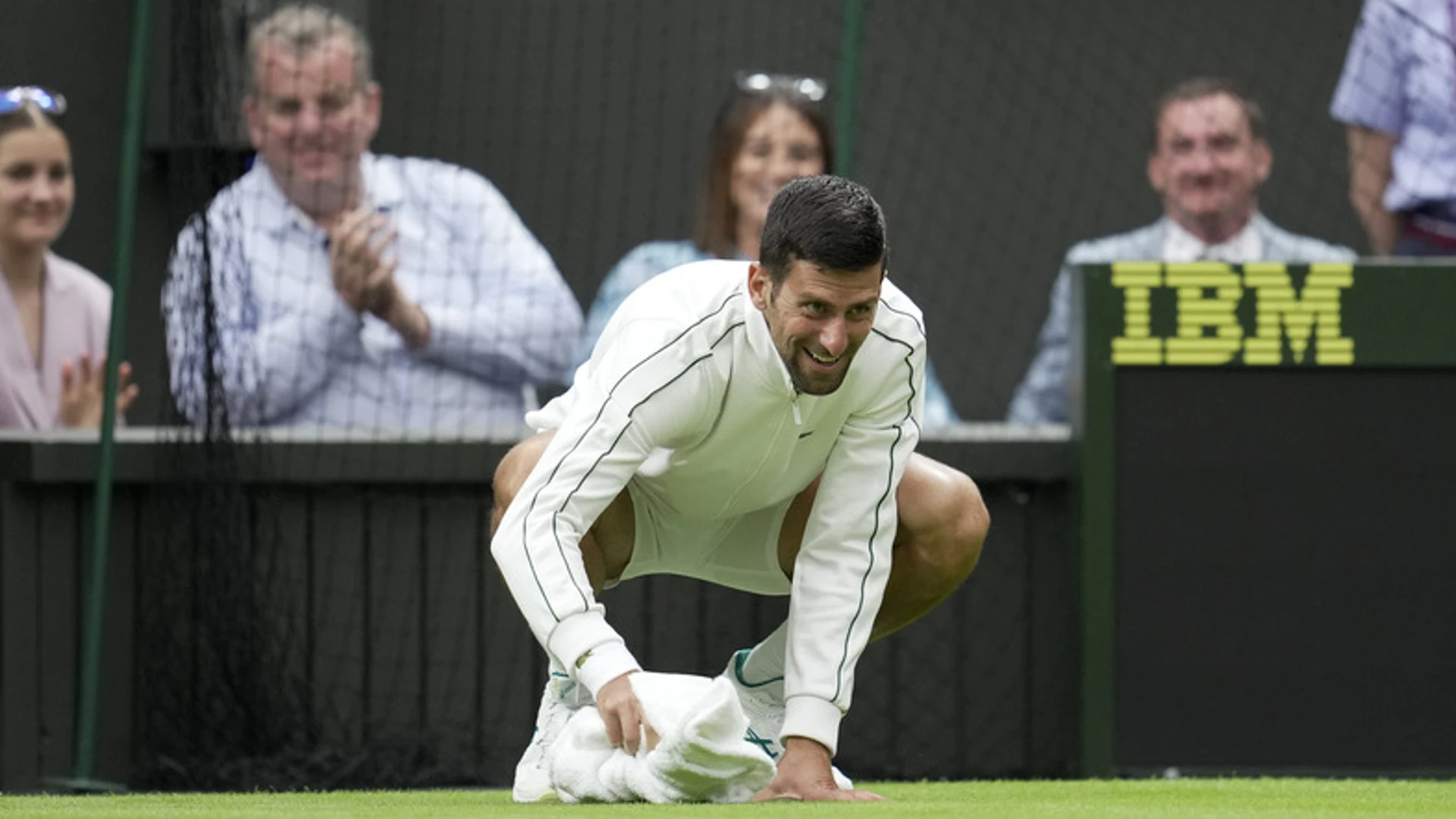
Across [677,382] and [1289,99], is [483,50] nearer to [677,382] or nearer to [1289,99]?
[1289,99]

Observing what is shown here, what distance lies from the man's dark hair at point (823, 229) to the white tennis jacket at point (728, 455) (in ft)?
0.64

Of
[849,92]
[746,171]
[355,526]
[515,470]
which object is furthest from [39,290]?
[515,470]

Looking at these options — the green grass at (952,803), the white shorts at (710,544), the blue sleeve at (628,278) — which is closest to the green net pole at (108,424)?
the green grass at (952,803)

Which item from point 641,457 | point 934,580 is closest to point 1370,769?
point 934,580

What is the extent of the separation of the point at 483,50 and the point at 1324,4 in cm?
284

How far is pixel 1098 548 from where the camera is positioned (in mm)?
5887

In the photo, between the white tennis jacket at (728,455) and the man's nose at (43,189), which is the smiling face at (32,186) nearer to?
the man's nose at (43,189)

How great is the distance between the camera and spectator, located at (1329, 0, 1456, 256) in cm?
666

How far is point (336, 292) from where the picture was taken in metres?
6.35

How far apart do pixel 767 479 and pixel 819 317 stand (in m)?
0.61

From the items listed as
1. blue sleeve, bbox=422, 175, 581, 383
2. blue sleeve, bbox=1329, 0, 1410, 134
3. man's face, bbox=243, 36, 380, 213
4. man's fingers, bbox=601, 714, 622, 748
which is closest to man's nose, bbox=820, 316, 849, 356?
man's fingers, bbox=601, 714, 622, 748

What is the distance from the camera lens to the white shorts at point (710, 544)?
4.57m

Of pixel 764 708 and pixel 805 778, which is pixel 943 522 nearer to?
pixel 764 708

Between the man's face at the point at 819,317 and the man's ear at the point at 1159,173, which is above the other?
the man's ear at the point at 1159,173
